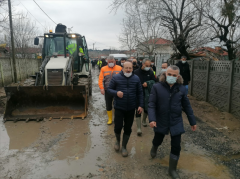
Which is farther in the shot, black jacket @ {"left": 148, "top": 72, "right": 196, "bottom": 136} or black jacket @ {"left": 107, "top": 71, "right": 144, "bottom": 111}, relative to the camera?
black jacket @ {"left": 107, "top": 71, "right": 144, "bottom": 111}

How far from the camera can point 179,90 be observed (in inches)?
116

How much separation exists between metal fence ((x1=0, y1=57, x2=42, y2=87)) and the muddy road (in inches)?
297

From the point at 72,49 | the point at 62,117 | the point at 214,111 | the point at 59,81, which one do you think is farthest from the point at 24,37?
the point at 214,111

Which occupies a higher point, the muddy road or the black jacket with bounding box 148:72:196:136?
the black jacket with bounding box 148:72:196:136

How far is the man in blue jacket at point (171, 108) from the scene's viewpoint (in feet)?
9.58

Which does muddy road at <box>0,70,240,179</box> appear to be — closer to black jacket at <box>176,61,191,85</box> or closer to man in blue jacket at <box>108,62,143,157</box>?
man in blue jacket at <box>108,62,143,157</box>

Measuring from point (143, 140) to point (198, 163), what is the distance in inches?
50.3

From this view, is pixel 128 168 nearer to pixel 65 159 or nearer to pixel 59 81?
pixel 65 159

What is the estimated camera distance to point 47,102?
5996 mm

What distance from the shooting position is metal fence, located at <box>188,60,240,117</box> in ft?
18.4

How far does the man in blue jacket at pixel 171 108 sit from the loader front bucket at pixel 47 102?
3.17 m

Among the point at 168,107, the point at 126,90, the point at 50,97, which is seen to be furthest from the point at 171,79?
the point at 50,97

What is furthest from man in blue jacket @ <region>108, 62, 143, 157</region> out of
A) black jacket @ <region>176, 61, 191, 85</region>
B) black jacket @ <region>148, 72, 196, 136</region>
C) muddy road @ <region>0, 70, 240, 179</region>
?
black jacket @ <region>176, 61, 191, 85</region>

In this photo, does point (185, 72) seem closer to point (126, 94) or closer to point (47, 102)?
point (126, 94)
